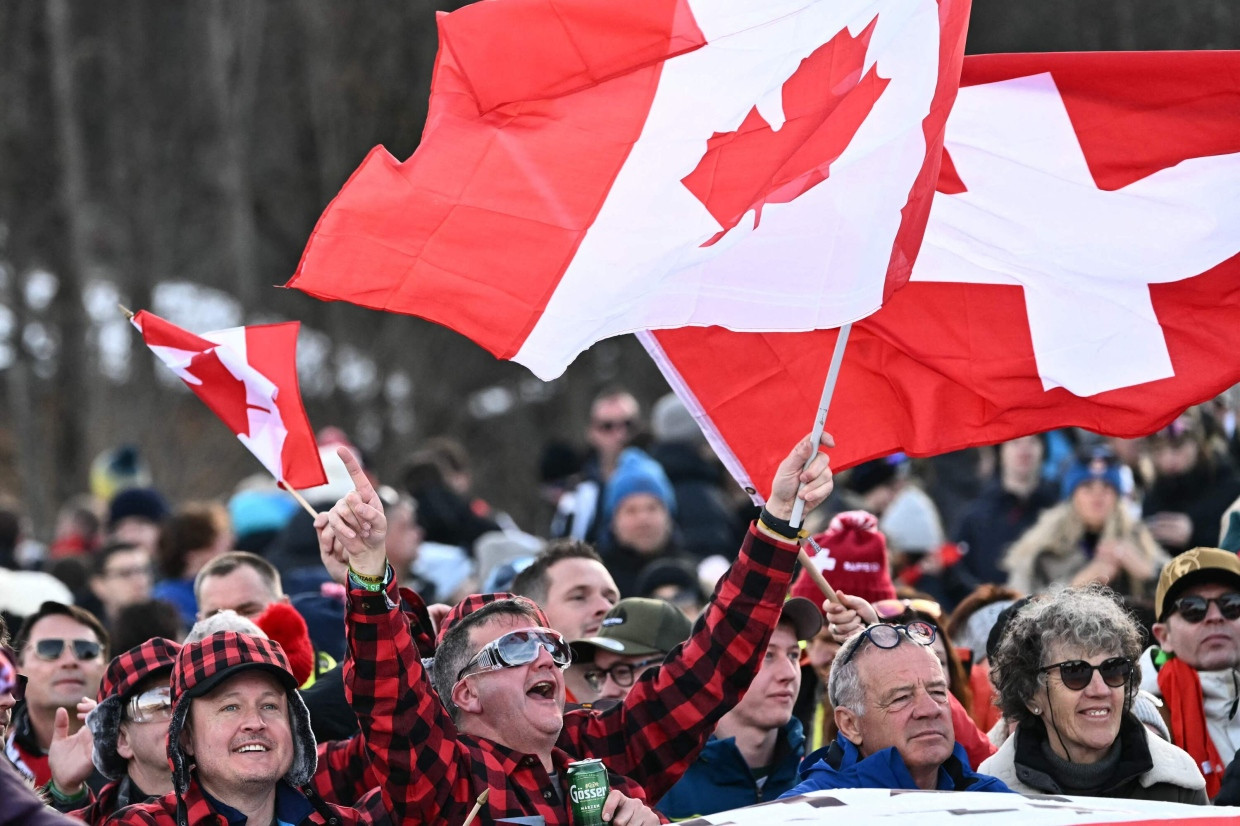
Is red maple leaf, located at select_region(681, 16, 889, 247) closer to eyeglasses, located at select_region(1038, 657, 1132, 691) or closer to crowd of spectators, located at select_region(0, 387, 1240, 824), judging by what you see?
crowd of spectators, located at select_region(0, 387, 1240, 824)

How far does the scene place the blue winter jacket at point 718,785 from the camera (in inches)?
242

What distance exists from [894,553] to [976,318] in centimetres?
377

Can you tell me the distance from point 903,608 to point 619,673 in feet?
3.35

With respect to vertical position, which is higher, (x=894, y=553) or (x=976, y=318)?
(x=976, y=318)

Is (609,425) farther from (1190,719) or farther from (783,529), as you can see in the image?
(783,529)

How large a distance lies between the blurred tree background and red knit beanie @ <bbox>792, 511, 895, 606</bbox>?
43.7ft

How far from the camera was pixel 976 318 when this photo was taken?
6.05 meters

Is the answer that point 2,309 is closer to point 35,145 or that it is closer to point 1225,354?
point 35,145

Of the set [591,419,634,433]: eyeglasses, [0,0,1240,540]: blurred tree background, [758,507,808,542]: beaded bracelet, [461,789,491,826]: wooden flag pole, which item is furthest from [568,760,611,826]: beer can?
[0,0,1240,540]: blurred tree background

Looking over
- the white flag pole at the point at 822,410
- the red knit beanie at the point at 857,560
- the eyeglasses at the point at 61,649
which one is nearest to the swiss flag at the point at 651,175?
the white flag pole at the point at 822,410

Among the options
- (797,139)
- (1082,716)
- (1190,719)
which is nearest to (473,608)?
(797,139)

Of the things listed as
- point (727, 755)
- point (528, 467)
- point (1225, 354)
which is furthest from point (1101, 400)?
point (528, 467)

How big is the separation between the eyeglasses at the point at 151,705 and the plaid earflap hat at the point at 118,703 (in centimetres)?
4

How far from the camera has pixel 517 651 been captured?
17.5 ft
